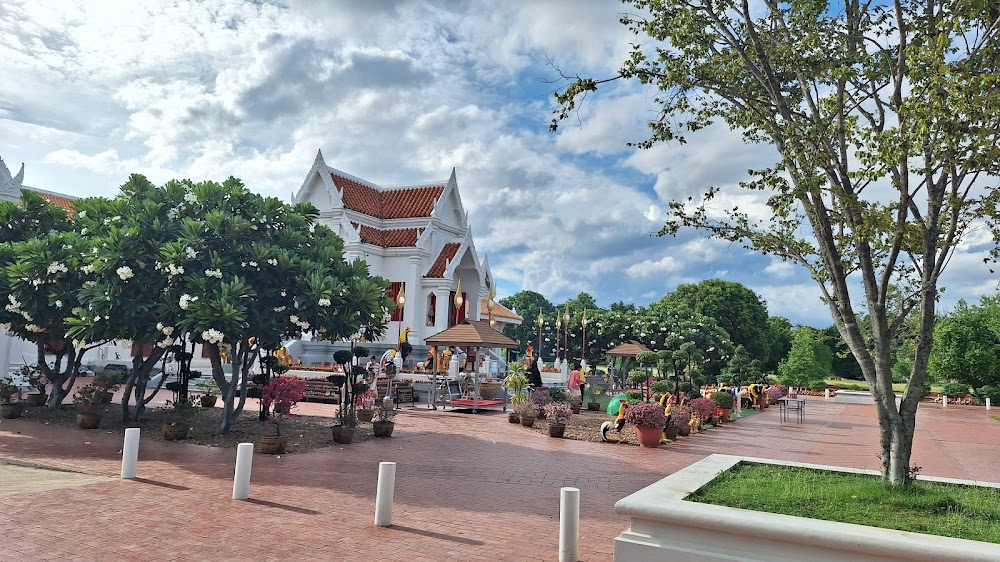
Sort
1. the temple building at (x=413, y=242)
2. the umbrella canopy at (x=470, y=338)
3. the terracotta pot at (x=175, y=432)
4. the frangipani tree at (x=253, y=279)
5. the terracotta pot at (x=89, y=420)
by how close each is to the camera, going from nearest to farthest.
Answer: the frangipani tree at (x=253, y=279), the terracotta pot at (x=175, y=432), the terracotta pot at (x=89, y=420), the umbrella canopy at (x=470, y=338), the temple building at (x=413, y=242)

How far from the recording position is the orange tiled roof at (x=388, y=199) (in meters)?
35.8

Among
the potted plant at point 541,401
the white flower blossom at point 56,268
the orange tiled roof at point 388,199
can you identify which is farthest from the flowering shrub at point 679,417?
the orange tiled roof at point 388,199

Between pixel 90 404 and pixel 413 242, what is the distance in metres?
19.7

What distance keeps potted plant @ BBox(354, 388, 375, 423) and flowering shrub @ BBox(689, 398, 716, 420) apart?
30.5 feet

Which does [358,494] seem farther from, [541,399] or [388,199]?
[388,199]

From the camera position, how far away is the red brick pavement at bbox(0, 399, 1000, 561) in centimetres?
721

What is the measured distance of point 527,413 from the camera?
19234 millimetres

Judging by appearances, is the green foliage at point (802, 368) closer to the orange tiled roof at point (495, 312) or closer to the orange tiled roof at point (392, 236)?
the orange tiled roof at point (495, 312)

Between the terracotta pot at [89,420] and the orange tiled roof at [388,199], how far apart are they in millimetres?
20405

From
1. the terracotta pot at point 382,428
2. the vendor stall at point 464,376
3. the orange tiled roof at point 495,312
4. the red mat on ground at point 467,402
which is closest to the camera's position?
the terracotta pot at point 382,428

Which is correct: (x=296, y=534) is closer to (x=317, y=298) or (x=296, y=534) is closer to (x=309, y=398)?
(x=317, y=298)

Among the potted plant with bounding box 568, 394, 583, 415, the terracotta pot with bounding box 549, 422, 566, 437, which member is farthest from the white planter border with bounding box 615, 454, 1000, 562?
the potted plant with bounding box 568, 394, 583, 415

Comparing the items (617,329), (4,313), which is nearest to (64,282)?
(4,313)

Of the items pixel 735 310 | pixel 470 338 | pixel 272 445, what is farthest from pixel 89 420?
pixel 735 310
